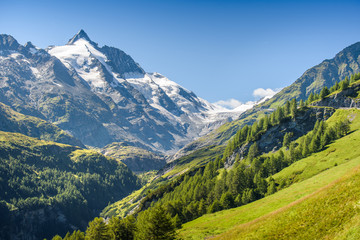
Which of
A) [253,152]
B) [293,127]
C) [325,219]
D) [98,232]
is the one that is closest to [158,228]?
[98,232]

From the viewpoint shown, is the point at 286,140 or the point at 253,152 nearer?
the point at 286,140

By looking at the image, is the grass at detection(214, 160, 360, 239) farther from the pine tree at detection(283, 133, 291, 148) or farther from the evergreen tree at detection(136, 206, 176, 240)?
the pine tree at detection(283, 133, 291, 148)

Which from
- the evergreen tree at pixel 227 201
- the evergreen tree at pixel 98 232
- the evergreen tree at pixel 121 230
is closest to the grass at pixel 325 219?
the evergreen tree at pixel 121 230

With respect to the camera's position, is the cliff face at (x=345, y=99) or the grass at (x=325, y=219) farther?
the cliff face at (x=345, y=99)

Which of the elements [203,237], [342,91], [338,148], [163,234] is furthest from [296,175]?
[342,91]

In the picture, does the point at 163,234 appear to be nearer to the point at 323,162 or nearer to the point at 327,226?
the point at 327,226

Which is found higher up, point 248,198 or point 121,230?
point 121,230

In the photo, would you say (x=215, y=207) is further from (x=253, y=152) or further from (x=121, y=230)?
(x=253, y=152)

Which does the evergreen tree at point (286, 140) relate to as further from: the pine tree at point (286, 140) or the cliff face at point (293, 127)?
the cliff face at point (293, 127)

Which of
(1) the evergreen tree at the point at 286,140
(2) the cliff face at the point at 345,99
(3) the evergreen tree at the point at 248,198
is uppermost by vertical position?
(2) the cliff face at the point at 345,99

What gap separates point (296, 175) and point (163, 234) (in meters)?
61.1

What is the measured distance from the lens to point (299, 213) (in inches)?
1071

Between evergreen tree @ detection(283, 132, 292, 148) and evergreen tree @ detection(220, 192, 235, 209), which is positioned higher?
evergreen tree @ detection(283, 132, 292, 148)

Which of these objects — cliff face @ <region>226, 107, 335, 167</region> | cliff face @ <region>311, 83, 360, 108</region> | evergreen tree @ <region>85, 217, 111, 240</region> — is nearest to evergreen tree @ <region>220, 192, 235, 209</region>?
evergreen tree @ <region>85, 217, 111, 240</region>
